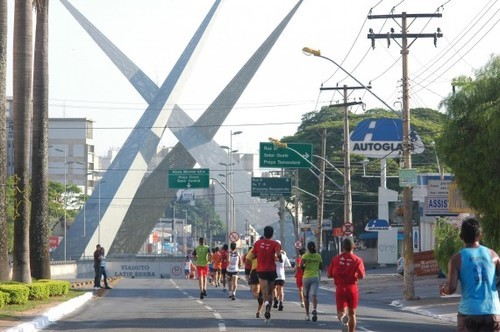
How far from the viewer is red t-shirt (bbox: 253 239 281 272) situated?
21875 mm

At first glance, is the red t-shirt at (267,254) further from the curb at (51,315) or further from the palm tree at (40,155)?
the palm tree at (40,155)

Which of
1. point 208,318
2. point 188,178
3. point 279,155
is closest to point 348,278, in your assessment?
point 208,318

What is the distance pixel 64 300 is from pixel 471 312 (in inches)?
796

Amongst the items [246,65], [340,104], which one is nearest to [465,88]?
[340,104]

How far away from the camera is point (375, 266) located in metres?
84.2

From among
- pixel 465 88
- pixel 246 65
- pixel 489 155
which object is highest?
pixel 246 65

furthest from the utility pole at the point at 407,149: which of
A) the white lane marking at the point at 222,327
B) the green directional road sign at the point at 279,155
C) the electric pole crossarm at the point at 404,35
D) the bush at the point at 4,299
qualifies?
the green directional road sign at the point at 279,155

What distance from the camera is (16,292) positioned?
25375 mm

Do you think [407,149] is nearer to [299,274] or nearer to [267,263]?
[299,274]

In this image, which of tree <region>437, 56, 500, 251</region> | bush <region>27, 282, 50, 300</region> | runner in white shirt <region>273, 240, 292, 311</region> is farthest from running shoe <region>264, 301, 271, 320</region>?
bush <region>27, 282, 50, 300</region>

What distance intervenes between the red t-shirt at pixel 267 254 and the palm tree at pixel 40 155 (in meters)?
12.4

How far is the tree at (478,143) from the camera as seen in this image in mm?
26641

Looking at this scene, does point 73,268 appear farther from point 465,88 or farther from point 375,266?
point 465,88

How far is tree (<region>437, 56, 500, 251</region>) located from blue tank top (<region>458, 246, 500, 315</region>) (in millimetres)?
15782
